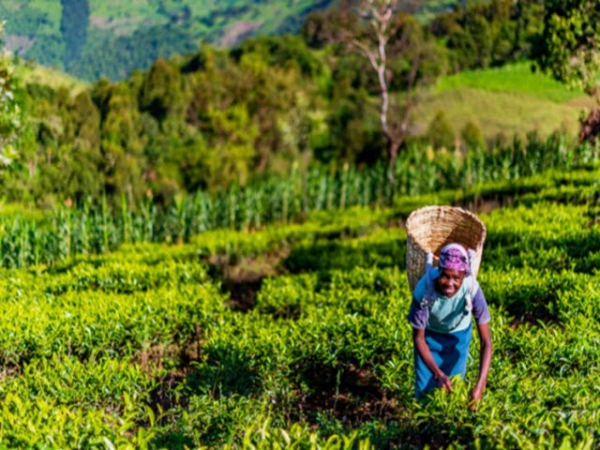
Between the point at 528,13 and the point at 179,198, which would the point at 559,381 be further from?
the point at 528,13

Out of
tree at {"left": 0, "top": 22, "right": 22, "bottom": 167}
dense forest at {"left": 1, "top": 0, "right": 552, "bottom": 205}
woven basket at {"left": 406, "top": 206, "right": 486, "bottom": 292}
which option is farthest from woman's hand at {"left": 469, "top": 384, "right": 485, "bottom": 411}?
dense forest at {"left": 1, "top": 0, "right": 552, "bottom": 205}

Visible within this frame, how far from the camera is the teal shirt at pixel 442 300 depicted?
15.1 ft

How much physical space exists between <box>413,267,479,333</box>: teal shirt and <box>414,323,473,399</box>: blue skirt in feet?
0.74

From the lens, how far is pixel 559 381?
195 inches

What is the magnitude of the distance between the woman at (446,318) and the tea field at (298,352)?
0.29m

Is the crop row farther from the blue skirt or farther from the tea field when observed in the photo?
the blue skirt

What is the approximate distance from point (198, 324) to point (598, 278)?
201 inches

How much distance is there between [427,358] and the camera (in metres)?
4.54

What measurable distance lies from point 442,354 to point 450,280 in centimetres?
87

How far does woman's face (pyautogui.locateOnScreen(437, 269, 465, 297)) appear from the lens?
14.5 feet

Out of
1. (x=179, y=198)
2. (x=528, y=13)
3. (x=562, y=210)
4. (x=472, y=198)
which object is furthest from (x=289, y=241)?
(x=528, y=13)

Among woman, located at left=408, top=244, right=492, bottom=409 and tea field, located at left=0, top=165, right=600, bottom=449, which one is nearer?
tea field, located at left=0, top=165, right=600, bottom=449

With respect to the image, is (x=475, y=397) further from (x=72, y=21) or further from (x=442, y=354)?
(x=72, y=21)

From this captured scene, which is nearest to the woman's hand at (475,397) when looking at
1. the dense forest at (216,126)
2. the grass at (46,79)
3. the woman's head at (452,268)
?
the woman's head at (452,268)
